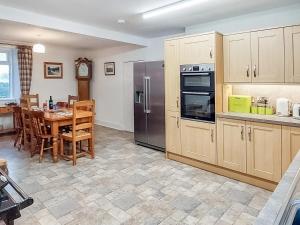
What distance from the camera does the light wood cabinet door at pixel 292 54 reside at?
2.80 meters

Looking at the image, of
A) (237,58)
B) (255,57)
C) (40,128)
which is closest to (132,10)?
(237,58)

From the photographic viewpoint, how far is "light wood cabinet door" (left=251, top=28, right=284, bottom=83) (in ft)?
9.57

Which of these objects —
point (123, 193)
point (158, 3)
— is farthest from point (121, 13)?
point (123, 193)

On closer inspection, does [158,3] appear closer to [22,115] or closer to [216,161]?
[216,161]

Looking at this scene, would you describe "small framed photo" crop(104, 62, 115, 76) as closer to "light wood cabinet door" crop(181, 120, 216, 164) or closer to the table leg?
the table leg

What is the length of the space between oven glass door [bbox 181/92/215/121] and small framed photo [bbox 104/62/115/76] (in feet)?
11.6

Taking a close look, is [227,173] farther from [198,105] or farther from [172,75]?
[172,75]

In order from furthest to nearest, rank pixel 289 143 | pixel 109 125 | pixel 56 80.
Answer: pixel 109 125 → pixel 56 80 → pixel 289 143

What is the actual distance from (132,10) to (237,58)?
1.73m

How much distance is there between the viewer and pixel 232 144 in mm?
3244

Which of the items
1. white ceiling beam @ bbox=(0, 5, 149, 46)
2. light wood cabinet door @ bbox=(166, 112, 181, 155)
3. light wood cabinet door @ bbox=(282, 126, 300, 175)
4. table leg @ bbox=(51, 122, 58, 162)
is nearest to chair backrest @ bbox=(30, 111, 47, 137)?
table leg @ bbox=(51, 122, 58, 162)

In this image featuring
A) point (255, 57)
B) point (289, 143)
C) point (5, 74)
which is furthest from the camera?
point (5, 74)

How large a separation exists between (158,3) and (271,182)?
9.27 ft

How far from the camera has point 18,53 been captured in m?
5.92
